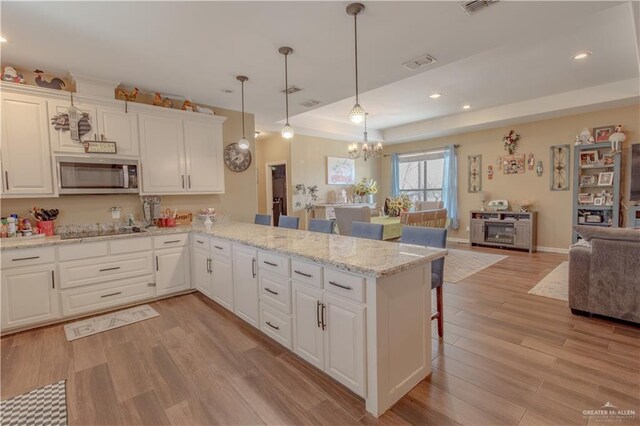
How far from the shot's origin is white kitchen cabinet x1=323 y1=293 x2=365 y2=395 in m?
1.76

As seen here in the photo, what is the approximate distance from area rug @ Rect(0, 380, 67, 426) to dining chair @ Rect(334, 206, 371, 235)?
160 inches

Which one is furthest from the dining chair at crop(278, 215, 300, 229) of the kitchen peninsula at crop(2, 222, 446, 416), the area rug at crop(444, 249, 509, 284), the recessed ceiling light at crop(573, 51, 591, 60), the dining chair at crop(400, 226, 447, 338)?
the recessed ceiling light at crop(573, 51, 591, 60)

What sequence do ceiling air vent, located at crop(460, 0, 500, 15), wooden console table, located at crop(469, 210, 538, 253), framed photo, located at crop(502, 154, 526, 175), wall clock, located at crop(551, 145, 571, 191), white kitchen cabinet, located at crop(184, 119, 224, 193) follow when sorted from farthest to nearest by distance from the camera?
framed photo, located at crop(502, 154, 526, 175)
wooden console table, located at crop(469, 210, 538, 253)
wall clock, located at crop(551, 145, 571, 191)
white kitchen cabinet, located at crop(184, 119, 224, 193)
ceiling air vent, located at crop(460, 0, 500, 15)

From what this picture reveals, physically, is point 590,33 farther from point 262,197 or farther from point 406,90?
point 262,197

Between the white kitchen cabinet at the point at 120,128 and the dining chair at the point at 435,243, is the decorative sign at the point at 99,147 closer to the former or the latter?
the white kitchen cabinet at the point at 120,128

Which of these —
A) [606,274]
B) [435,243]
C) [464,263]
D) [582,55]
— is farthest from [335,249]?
[582,55]

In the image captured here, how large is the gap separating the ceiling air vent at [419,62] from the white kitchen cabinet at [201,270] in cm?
312

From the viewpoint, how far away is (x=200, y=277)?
374cm

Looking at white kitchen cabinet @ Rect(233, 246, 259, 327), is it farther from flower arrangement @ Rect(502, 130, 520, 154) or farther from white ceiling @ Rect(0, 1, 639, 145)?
flower arrangement @ Rect(502, 130, 520, 154)

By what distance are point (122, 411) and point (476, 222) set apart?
695 centimetres

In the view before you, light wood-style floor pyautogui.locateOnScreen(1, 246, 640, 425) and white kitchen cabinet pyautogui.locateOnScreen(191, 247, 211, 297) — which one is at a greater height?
white kitchen cabinet pyautogui.locateOnScreen(191, 247, 211, 297)

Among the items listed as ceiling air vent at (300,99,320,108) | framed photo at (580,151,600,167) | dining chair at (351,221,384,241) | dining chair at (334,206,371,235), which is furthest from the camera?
framed photo at (580,151,600,167)

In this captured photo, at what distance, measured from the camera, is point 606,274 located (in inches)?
111

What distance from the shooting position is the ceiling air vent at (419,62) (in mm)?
3065
